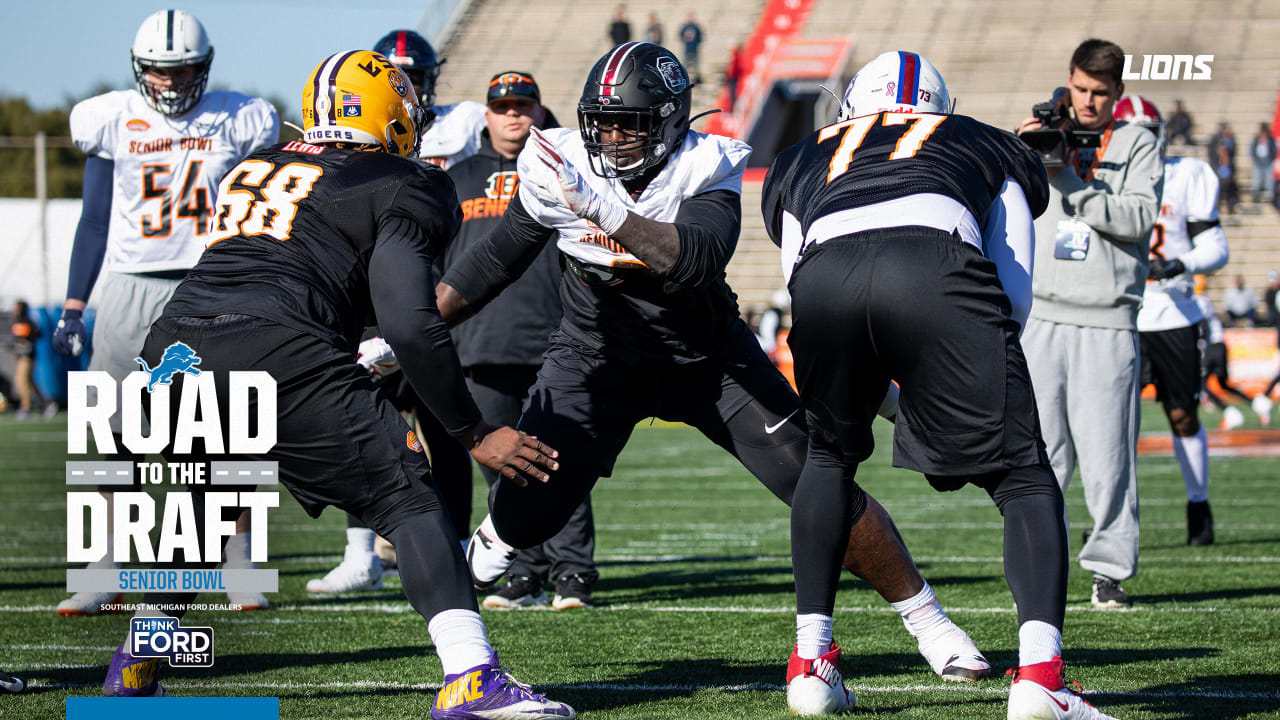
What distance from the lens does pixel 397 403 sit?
5.90m

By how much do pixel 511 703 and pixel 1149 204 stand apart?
3.28 meters

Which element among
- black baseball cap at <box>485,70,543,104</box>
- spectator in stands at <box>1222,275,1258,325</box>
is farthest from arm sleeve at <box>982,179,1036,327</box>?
spectator in stands at <box>1222,275,1258,325</box>

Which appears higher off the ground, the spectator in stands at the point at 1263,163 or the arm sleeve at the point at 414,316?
the spectator in stands at the point at 1263,163

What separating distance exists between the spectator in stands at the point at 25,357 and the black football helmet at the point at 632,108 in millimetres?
18107

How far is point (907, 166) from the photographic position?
3346mm

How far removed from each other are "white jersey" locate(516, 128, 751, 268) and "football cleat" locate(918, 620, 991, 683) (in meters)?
1.32

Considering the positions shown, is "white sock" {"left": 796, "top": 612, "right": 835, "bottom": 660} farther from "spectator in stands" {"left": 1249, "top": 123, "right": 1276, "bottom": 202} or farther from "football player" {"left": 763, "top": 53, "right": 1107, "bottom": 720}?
"spectator in stands" {"left": 1249, "top": 123, "right": 1276, "bottom": 202}

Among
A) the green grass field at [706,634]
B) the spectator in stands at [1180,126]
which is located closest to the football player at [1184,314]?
the green grass field at [706,634]

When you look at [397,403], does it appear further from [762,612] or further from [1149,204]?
[1149,204]

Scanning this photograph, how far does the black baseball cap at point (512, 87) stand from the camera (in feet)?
18.6

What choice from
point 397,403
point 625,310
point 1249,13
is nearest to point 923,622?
point 625,310

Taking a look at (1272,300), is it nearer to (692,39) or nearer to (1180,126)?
(1180,126)

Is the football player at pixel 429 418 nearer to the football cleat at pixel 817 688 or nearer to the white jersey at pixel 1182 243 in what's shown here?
the football cleat at pixel 817 688

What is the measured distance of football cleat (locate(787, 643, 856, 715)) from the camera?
136 inches
